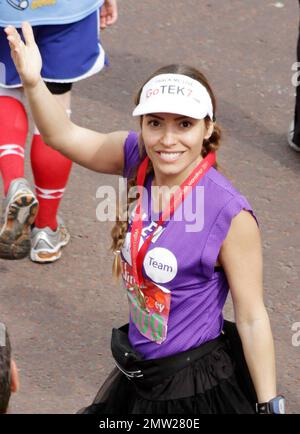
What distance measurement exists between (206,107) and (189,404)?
3.37ft

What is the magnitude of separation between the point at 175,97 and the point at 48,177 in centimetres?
202

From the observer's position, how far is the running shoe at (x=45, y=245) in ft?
21.4

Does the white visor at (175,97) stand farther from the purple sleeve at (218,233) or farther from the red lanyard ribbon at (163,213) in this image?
the purple sleeve at (218,233)

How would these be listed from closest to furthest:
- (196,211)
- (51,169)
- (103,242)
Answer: (196,211), (51,169), (103,242)

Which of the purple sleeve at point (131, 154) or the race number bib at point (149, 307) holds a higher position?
the purple sleeve at point (131, 154)

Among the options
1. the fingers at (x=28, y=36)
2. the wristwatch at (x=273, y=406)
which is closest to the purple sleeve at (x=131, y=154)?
the fingers at (x=28, y=36)

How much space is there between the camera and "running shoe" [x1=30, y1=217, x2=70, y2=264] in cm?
654

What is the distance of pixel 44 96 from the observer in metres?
4.63

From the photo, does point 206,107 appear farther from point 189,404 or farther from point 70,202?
point 70,202

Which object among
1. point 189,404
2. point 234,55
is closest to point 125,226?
point 189,404

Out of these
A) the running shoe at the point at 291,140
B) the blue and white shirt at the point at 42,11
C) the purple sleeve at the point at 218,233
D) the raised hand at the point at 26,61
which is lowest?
the purple sleeve at the point at 218,233

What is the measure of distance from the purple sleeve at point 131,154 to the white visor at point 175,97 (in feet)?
0.64

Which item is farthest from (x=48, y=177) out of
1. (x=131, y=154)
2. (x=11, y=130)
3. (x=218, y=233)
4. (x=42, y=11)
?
(x=218, y=233)

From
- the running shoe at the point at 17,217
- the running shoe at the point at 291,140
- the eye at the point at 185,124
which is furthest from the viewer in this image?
the running shoe at the point at 291,140
